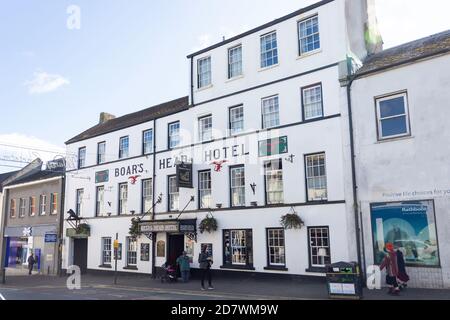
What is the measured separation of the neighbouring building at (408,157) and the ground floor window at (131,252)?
14.0 metres

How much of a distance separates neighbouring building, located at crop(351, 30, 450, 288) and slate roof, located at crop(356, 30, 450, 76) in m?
0.05

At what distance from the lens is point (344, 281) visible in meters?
13.5

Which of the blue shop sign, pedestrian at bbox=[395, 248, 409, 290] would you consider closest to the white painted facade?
pedestrian at bbox=[395, 248, 409, 290]

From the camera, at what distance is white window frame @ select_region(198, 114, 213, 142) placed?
75.3 ft

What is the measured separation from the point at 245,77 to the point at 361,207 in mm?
8984

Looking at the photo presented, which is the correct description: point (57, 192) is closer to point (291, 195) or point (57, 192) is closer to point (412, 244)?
point (291, 195)

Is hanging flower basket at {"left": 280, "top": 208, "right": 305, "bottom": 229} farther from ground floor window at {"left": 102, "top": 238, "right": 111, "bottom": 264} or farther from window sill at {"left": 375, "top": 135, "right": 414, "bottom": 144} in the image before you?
ground floor window at {"left": 102, "top": 238, "right": 111, "bottom": 264}

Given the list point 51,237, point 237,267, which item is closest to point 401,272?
point 237,267

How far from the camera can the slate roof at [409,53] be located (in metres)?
15.9

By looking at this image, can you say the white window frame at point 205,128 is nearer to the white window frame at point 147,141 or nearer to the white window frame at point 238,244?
the white window frame at point 147,141

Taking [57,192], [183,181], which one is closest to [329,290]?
[183,181]

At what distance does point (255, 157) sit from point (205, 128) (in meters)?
4.14

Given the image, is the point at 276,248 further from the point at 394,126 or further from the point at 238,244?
the point at 394,126

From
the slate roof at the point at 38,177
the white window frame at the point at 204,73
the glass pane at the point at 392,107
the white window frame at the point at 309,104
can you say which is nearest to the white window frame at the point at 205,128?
the white window frame at the point at 204,73
